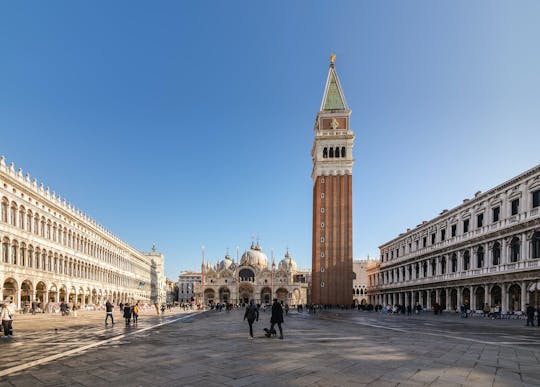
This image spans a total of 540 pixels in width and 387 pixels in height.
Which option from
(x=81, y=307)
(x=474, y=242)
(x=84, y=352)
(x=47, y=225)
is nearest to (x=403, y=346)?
(x=84, y=352)

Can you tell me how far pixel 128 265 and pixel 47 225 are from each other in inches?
1636

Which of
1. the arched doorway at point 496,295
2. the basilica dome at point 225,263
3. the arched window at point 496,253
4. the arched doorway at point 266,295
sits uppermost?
the arched window at point 496,253

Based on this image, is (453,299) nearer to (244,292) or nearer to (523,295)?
(523,295)

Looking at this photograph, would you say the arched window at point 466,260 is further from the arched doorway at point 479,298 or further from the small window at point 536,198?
the small window at point 536,198

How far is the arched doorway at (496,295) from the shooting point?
1383 inches

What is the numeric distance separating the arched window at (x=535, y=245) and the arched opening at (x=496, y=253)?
16.2 feet

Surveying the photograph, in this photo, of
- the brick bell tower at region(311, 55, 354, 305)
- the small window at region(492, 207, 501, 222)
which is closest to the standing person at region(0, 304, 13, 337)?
the small window at region(492, 207, 501, 222)

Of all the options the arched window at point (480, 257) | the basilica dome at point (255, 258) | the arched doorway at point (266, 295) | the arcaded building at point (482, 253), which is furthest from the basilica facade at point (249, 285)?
the arched window at point (480, 257)

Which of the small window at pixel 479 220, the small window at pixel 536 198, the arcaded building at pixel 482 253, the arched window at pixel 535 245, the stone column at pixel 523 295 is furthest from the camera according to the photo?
the small window at pixel 479 220

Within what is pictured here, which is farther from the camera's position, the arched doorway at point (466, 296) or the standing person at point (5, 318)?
the arched doorway at point (466, 296)

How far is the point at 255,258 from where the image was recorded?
118375 millimetres

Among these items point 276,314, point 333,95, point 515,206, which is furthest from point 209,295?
point 276,314

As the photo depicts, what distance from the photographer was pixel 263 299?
356 feet

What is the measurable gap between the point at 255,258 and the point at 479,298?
275 feet
